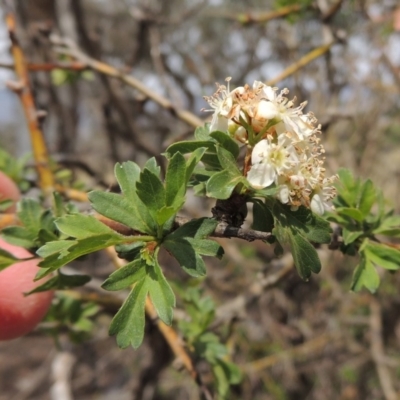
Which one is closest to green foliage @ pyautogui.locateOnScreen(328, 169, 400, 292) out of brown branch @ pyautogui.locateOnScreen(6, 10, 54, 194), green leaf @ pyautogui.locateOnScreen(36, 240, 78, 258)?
green leaf @ pyautogui.locateOnScreen(36, 240, 78, 258)

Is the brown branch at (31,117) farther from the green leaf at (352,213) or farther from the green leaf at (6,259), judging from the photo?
the green leaf at (352,213)

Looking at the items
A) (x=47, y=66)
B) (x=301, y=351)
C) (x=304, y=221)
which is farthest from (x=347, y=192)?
(x=301, y=351)

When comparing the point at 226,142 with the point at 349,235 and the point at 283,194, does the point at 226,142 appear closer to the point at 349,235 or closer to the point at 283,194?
the point at 283,194

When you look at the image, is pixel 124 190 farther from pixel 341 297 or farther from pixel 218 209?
pixel 341 297

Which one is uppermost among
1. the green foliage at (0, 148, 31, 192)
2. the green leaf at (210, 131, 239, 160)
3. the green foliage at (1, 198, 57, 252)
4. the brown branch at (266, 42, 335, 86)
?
the brown branch at (266, 42, 335, 86)

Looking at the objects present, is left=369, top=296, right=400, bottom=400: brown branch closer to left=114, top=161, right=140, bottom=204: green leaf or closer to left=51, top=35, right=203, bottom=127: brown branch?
left=51, top=35, right=203, bottom=127: brown branch

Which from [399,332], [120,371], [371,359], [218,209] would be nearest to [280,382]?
[371,359]
